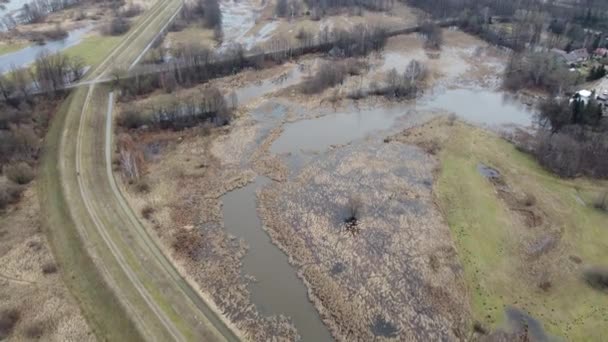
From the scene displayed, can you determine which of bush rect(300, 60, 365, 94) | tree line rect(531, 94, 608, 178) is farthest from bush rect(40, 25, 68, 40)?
tree line rect(531, 94, 608, 178)

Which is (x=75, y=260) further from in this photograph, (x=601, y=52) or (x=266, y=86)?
(x=601, y=52)

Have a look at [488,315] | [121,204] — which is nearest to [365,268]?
[488,315]

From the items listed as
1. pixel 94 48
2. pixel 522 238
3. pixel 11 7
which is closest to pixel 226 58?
pixel 94 48

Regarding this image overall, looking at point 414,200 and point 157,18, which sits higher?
point 157,18

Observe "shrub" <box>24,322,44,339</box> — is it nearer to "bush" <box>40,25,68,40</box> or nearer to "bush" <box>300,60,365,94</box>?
"bush" <box>300,60,365,94</box>

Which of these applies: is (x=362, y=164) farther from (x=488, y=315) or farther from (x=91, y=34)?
(x=91, y=34)

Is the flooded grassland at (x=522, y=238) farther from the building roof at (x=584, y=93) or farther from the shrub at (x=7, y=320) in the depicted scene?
the shrub at (x=7, y=320)

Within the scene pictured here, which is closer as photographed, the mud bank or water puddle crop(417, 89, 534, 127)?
the mud bank
